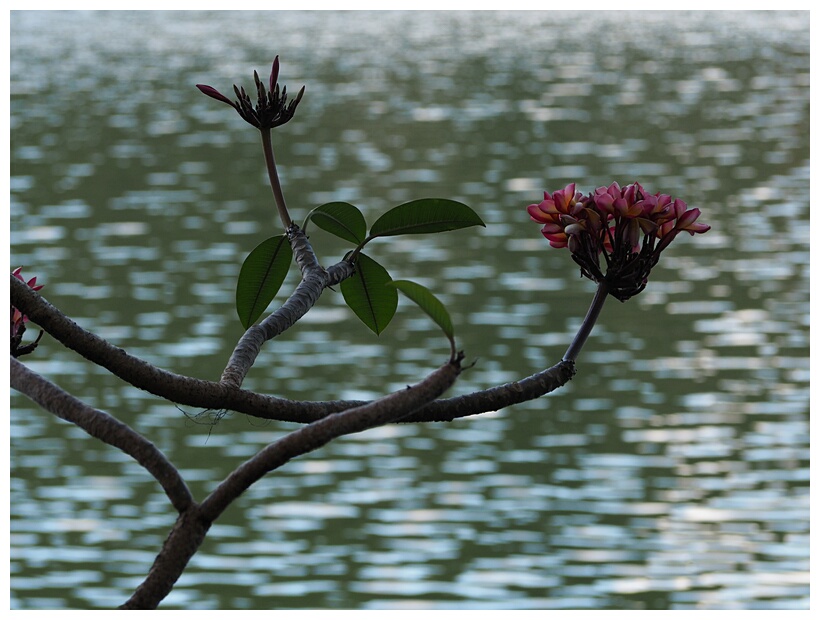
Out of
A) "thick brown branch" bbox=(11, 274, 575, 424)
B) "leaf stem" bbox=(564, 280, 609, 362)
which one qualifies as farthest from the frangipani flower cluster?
"thick brown branch" bbox=(11, 274, 575, 424)

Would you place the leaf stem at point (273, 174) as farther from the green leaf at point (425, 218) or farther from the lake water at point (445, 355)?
the lake water at point (445, 355)

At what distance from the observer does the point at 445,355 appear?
631 inches

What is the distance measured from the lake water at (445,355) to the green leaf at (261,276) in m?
10.5

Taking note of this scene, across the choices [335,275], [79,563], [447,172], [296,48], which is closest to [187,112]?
[296,48]

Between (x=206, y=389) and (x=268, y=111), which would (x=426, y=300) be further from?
(x=268, y=111)

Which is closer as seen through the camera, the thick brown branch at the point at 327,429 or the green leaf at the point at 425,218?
the thick brown branch at the point at 327,429

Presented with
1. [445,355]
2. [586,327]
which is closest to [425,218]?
[586,327]

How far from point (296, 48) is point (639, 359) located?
2469 centimetres

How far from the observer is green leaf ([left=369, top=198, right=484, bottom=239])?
4.22 feet

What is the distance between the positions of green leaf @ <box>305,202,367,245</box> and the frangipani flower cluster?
22cm

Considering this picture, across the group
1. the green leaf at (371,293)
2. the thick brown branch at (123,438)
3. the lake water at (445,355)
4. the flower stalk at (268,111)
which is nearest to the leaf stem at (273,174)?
the flower stalk at (268,111)

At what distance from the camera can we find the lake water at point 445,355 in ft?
42.3

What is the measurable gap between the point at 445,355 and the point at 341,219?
1467 cm

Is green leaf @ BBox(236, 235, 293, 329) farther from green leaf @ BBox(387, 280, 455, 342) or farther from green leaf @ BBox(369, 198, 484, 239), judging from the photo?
green leaf @ BBox(387, 280, 455, 342)
